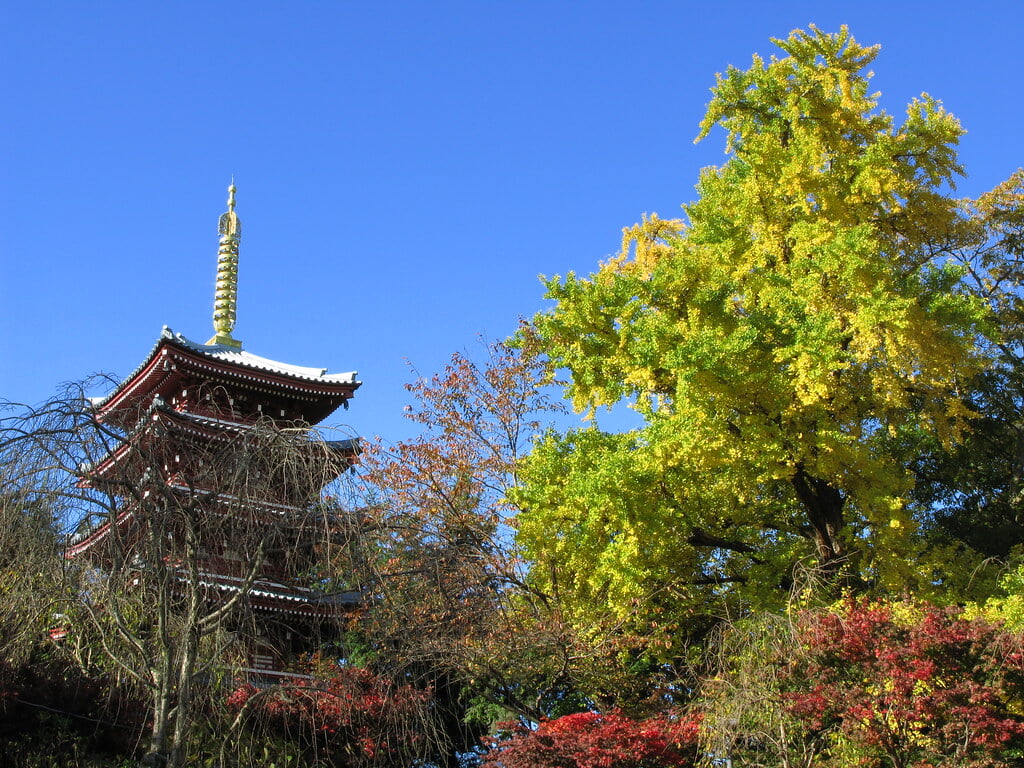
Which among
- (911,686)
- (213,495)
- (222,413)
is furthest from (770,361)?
(222,413)

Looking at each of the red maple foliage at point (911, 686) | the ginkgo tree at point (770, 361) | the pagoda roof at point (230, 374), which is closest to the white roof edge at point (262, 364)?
the pagoda roof at point (230, 374)

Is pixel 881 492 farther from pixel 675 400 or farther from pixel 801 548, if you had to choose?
pixel 675 400

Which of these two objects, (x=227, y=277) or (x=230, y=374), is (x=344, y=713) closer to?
(x=230, y=374)

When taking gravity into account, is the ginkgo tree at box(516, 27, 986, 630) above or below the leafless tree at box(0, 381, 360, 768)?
above

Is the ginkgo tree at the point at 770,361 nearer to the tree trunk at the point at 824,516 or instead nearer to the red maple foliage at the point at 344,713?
the tree trunk at the point at 824,516

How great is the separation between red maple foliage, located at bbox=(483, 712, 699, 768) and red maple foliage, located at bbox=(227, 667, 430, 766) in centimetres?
116

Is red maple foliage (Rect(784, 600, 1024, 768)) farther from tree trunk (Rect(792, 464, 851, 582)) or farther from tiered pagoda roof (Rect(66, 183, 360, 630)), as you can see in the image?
tiered pagoda roof (Rect(66, 183, 360, 630))

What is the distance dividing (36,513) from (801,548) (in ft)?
33.8

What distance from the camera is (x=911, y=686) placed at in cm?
923

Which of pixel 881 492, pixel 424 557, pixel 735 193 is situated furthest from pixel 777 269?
pixel 424 557

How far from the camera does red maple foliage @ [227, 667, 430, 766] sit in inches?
374

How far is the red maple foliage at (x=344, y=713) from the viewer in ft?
31.2

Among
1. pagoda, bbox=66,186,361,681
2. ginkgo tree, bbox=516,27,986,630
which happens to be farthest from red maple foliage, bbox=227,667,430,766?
ginkgo tree, bbox=516,27,986,630

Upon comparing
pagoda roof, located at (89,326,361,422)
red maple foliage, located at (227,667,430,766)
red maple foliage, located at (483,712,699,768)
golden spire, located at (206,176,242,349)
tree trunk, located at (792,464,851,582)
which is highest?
golden spire, located at (206,176,242,349)
